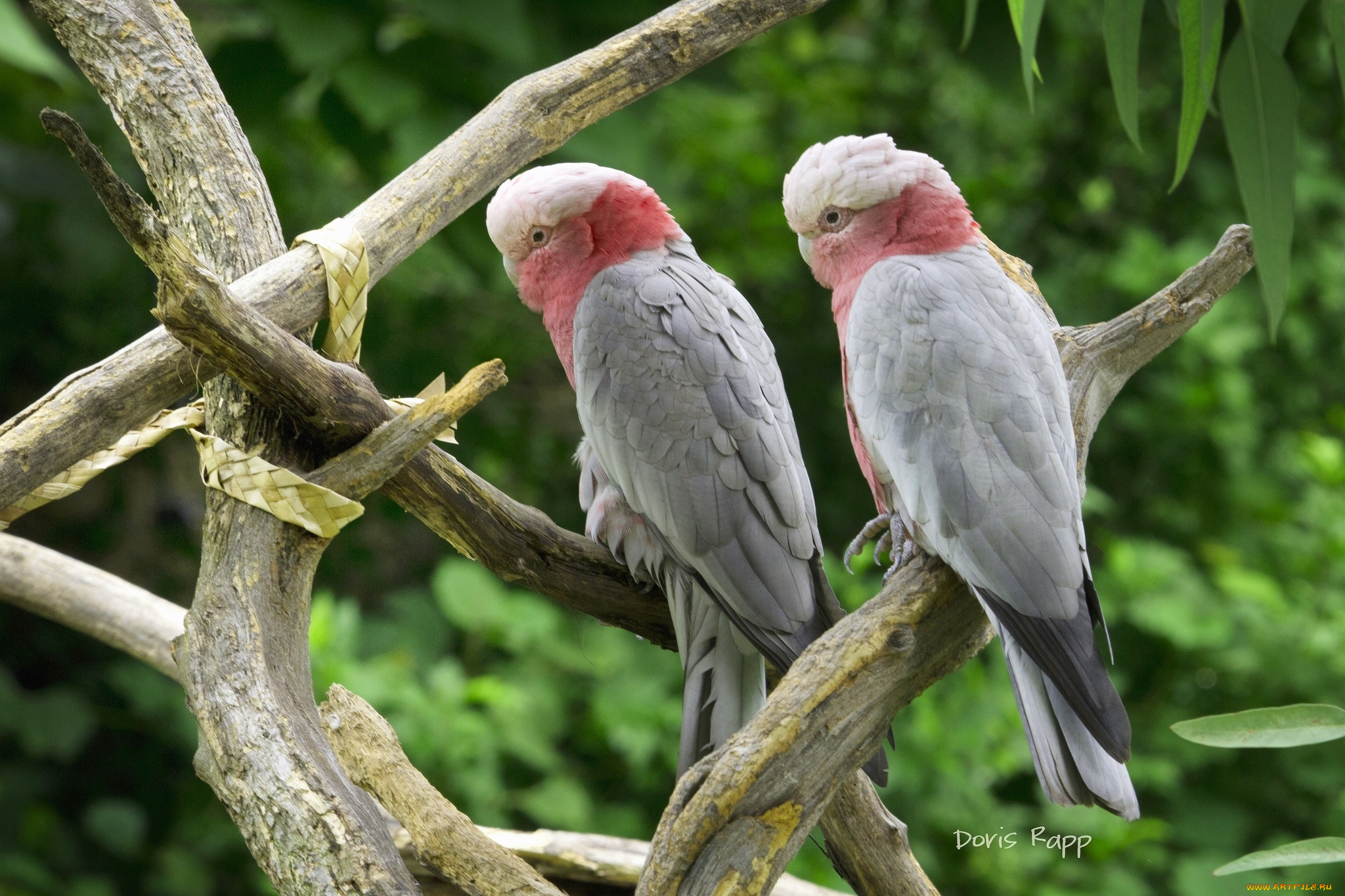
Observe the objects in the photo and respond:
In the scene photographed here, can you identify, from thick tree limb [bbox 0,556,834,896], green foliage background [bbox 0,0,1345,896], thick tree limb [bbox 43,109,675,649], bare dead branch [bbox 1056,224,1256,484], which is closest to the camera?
thick tree limb [bbox 43,109,675,649]

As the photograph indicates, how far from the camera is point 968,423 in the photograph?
2.67 ft

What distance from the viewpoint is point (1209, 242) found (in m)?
2.31

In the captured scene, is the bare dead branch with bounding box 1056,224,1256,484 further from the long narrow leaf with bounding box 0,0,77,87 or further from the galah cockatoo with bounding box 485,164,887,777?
the long narrow leaf with bounding box 0,0,77,87

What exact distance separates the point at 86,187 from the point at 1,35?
0.81 m

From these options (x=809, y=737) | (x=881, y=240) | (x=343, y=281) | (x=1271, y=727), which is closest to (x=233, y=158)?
(x=343, y=281)

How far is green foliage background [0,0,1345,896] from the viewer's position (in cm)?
173

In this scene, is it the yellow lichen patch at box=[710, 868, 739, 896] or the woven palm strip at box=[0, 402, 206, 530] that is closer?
the yellow lichen patch at box=[710, 868, 739, 896]

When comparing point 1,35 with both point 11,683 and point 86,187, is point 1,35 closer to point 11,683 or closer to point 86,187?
point 86,187

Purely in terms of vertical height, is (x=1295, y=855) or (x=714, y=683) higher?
(x=714, y=683)

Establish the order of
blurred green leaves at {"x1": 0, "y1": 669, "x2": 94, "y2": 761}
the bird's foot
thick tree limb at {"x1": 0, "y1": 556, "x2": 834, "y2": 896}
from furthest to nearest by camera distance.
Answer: blurred green leaves at {"x1": 0, "y1": 669, "x2": 94, "y2": 761}, thick tree limb at {"x1": 0, "y1": 556, "x2": 834, "y2": 896}, the bird's foot

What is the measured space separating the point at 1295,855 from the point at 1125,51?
540mm

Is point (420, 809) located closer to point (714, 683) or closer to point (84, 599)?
point (714, 683)

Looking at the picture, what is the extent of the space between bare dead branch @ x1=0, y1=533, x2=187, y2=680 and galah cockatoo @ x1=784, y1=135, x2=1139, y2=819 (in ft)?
2.59

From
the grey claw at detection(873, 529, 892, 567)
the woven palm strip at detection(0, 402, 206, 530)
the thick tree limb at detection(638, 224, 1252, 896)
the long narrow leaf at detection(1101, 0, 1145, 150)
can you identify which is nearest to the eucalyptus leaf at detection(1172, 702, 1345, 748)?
the thick tree limb at detection(638, 224, 1252, 896)
